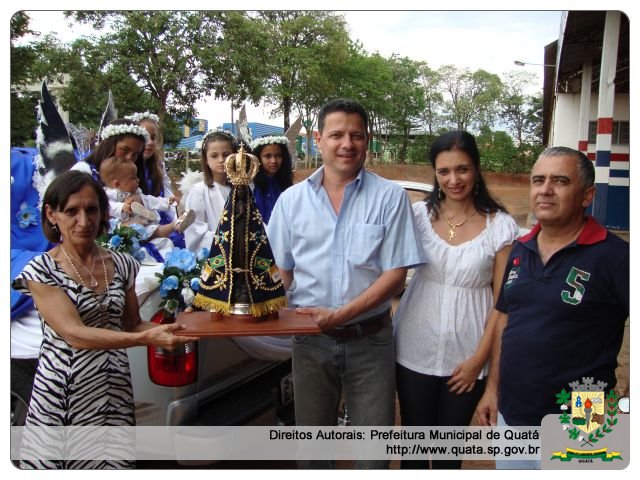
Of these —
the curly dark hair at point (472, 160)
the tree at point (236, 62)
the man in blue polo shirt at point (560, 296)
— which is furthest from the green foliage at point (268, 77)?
Result: the man in blue polo shirt at point (560, 296)

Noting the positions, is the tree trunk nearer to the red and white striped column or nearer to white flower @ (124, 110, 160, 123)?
white flower @ (124, 110, 160, 123)

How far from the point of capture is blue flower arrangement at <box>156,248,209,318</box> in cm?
245

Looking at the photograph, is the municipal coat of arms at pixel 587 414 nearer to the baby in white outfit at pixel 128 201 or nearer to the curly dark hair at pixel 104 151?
the baby in white outfit at pixel 128 201

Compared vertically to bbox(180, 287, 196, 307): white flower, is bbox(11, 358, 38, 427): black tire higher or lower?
lower

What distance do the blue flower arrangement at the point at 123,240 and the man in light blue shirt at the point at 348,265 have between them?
0.82 m

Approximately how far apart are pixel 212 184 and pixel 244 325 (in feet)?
6.59

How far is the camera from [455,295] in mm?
2174

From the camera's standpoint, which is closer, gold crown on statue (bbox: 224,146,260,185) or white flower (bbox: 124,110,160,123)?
gold crown on statue (bbox: 224,146,260,185)

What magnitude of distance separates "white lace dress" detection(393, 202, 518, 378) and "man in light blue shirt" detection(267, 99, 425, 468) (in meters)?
0.10

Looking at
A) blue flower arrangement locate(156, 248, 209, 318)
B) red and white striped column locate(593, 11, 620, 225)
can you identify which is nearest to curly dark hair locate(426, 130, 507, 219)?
blue flower arrangement locate(156, 248, 209, 318)

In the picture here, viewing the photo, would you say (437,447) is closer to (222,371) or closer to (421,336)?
(421,336)

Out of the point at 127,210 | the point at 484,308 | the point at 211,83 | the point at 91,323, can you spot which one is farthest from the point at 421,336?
the point at 211,83

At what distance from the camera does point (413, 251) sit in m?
2.13

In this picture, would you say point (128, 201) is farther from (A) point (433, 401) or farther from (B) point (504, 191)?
(B) point (504, 191)
